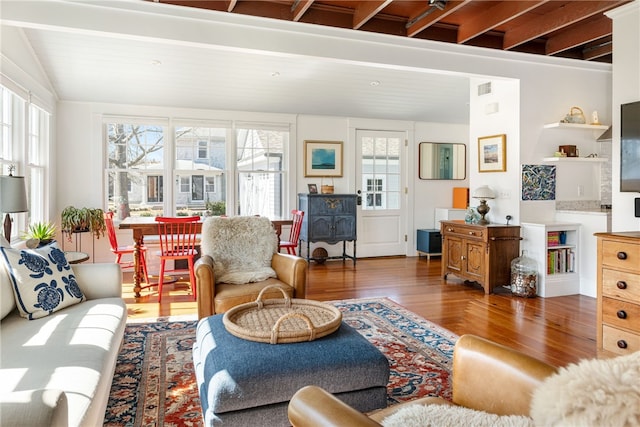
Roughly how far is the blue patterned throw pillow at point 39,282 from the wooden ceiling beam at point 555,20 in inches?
175

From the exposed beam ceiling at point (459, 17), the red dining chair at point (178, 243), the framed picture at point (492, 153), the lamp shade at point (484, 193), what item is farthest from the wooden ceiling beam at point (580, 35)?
the red dining chair at point (178, 243)

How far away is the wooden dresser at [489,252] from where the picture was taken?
184 inches

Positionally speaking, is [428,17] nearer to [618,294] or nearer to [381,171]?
[618,294]

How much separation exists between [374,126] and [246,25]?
3814mm

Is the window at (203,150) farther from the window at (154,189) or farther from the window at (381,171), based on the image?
the window at (381,171)

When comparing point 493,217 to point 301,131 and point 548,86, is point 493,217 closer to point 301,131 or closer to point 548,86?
point 548,86

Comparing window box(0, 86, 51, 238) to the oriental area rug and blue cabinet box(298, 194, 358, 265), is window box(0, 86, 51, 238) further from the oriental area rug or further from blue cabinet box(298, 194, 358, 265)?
blue cabinet box(298, 194, 358, 265)

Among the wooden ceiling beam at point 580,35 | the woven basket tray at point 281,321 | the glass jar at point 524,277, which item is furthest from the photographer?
the glass jar at point 524,277

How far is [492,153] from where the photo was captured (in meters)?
5.12

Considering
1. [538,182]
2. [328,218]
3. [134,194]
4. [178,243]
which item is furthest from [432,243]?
[134,194]

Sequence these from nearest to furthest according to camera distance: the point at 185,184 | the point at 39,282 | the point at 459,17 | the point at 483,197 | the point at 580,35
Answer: the point at 39,282
the point at 459,17
the point at 580,35
the point at 483,197
the point at 185,184

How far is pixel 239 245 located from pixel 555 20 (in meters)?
3.54

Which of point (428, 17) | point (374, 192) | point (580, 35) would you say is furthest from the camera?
point (374, 192)

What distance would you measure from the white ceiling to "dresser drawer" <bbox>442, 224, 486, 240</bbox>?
191cm
